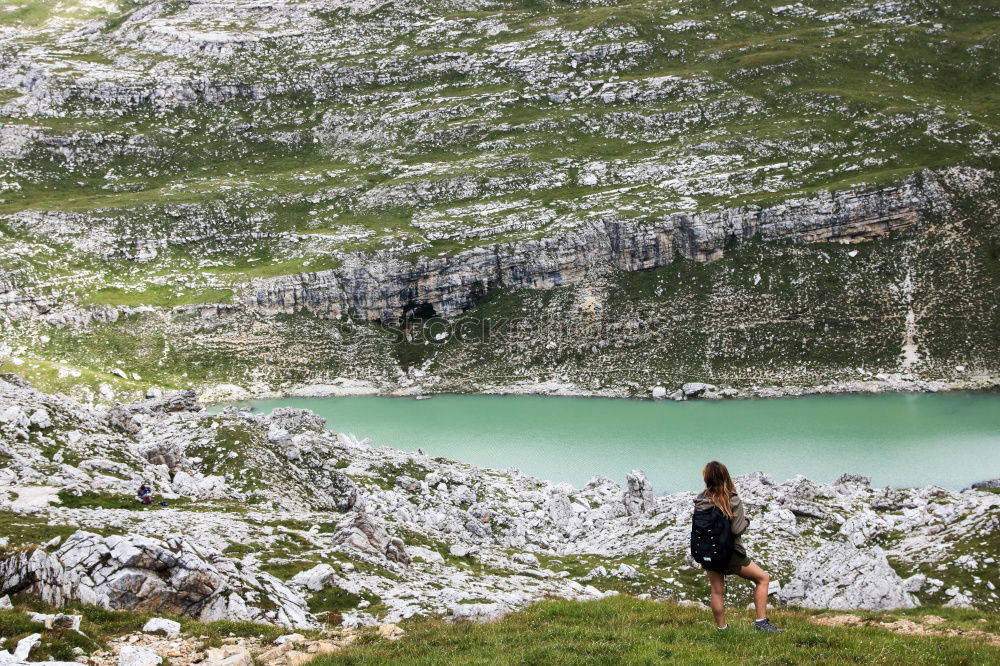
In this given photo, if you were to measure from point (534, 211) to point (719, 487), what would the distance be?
116910 millimetres

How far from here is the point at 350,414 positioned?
9600 centimetres

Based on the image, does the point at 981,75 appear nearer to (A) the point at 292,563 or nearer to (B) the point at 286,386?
(B) the point at 286,386

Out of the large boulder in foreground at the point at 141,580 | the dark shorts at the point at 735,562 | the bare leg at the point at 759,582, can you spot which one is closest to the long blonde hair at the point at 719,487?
the dark shorts at the point at 735,562

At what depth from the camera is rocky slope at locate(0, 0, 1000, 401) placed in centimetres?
10269

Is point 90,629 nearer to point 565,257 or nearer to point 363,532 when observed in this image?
point 363,532

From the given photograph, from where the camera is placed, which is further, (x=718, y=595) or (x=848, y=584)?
(x=848, y=584)

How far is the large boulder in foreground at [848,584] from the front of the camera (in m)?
24.2

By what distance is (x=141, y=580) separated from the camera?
17422 millimetres

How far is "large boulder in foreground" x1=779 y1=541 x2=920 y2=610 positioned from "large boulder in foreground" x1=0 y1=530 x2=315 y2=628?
1837 cm

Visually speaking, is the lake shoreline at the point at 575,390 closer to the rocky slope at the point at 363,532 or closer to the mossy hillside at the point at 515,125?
the mossy hillside at the point at 515,125

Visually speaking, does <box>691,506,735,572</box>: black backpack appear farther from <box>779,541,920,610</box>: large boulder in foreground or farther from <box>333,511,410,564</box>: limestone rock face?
<box>333,511,410,564</box>: limestone rock face

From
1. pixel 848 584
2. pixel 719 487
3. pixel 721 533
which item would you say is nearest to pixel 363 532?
pixel 848 584

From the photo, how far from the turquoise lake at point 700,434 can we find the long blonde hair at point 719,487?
46.3 m

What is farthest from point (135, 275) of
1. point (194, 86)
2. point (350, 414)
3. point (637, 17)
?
point (637, 17)
